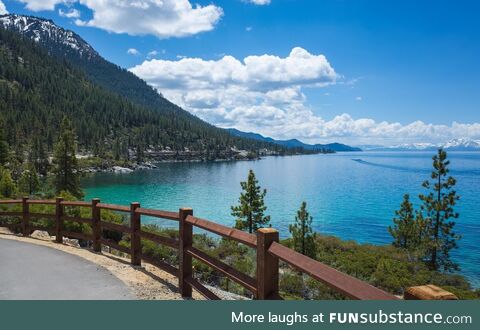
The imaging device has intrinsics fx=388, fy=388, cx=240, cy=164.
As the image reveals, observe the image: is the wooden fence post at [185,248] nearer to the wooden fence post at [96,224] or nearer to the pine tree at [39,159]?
the wooden fence post at [96,224]

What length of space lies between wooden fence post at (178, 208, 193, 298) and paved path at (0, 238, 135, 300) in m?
1.00

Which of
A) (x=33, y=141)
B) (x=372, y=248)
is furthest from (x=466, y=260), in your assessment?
(x=33, y=141)

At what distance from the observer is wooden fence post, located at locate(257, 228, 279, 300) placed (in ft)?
14.9

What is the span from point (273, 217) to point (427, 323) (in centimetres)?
5287

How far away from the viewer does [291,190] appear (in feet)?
293

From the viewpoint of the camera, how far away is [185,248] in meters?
7.14

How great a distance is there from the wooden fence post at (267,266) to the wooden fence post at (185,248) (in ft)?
8.50

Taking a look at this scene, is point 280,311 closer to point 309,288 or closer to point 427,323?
point 427,323

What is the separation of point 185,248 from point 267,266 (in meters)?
2.90

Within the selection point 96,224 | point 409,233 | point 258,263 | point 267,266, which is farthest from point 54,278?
point 409,233

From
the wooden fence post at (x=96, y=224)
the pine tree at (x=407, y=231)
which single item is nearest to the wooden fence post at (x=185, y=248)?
the wooden fence post at (x=96, y=224)

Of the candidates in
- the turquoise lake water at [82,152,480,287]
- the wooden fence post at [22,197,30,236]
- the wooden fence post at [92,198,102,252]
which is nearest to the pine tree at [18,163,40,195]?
the turquoise lake water at [82,152,480,287]

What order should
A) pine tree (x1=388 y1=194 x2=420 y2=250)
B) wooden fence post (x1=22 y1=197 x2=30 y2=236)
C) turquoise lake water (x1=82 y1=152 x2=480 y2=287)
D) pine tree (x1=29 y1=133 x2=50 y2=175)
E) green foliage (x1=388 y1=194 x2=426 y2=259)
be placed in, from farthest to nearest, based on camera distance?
1. pine tree (x1=29 y1=133 x2=50 y2=175)
2. turquoise lake water (x1=82 y1=152 x2=480 y2=287)
3. pine tree (x1=388 y1=194 x2=420 y2=250)
4. green foliage (x1=388 y1=194 x2=426 y2=259)
5. wooden fence post (x1=22 y1=197 x2=30 y2=236)

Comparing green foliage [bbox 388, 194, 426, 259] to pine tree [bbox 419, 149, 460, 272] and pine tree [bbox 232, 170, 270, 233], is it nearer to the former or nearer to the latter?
pine tree [bbox 419, 149, 460, 272]
